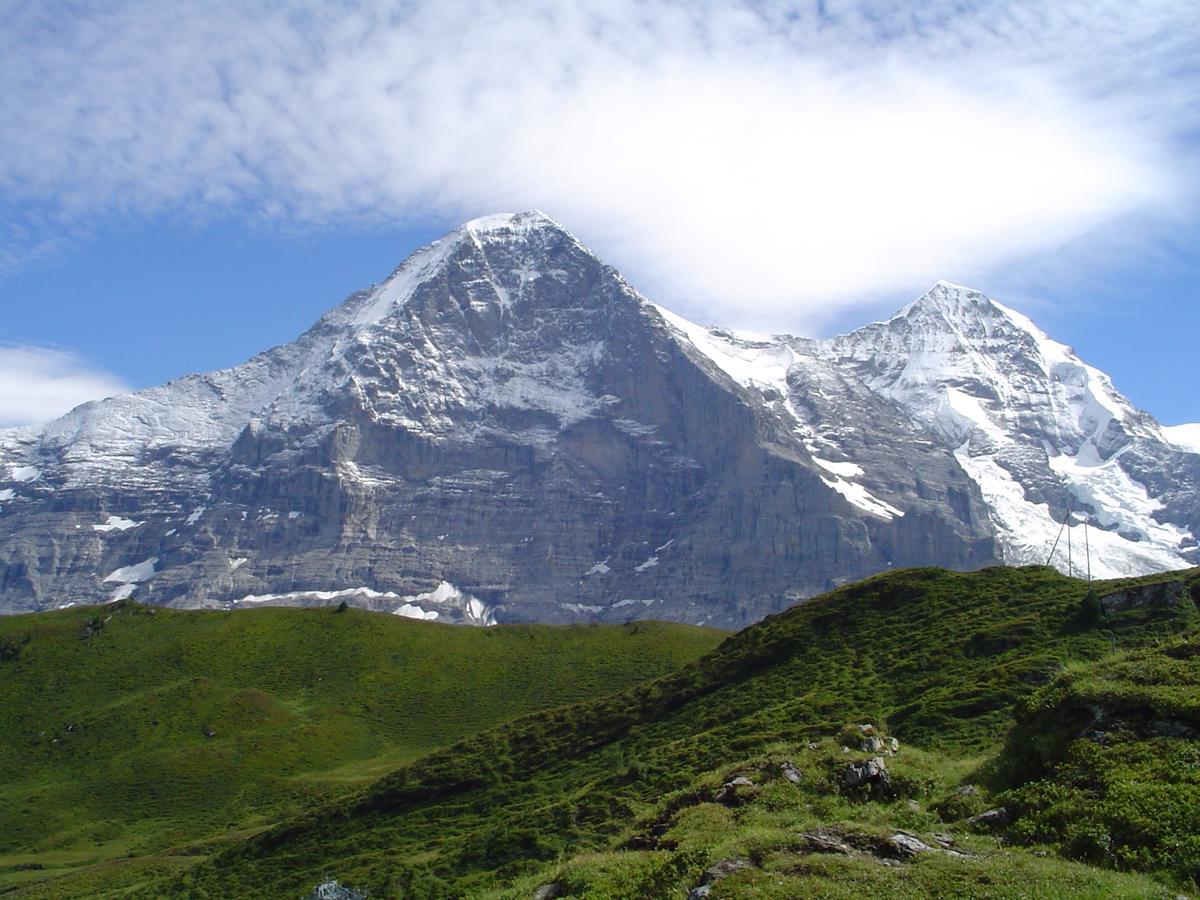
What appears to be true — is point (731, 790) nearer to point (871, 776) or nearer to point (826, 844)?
point (871, 776)

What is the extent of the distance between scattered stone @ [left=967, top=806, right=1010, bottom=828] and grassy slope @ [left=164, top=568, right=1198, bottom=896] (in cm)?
431

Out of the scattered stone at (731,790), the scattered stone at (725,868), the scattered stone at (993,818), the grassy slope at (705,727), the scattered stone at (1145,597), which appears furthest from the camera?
the scattered stone at (1145,597)

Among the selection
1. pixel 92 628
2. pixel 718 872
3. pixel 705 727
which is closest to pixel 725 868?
pixel 718 872

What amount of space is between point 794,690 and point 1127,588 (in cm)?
1927

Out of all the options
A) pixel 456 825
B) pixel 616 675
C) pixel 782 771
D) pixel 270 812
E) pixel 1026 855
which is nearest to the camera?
pixel 1026 855

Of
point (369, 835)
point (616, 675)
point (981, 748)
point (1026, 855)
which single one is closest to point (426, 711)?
point (616, 675)

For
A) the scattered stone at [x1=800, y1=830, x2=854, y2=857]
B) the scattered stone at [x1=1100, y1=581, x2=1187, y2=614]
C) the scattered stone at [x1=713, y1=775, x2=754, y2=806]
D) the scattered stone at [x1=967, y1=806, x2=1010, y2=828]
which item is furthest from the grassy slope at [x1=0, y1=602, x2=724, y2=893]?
the scattered stone at [x1=967, y1=806, x2=1010, y2=828]

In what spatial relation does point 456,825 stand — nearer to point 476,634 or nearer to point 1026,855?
point 1026,855

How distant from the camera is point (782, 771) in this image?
114 ft

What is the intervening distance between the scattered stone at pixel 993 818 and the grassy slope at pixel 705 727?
4306 mm

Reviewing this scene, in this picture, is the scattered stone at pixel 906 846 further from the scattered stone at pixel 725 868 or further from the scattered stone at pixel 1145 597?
the scattered stone at pixel 1145 597

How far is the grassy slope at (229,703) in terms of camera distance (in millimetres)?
116625

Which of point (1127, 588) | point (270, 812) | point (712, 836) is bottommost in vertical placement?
point (270, 812)

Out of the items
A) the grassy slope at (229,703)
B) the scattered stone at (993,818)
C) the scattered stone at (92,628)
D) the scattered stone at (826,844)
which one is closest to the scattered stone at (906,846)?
the scattered stone at (826,844)
